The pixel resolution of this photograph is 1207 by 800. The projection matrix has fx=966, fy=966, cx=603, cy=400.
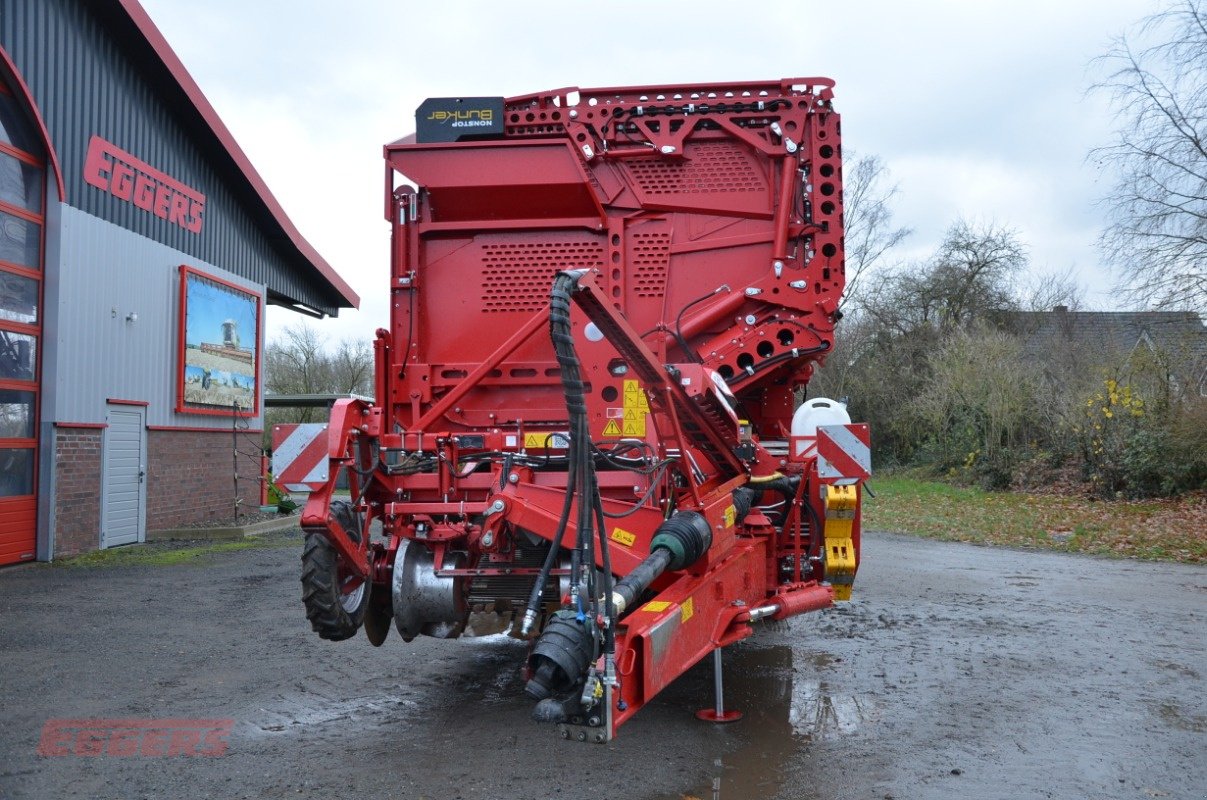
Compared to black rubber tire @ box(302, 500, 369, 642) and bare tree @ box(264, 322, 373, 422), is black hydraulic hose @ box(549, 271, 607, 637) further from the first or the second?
bare tree @ box(264, 322, 373, 422)

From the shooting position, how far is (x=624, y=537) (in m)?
4.48

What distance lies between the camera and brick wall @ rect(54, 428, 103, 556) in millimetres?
11672

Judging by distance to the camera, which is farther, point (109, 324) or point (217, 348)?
point (217, 348)

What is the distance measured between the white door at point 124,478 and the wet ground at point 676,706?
12.2 ft

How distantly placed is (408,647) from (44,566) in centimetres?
653

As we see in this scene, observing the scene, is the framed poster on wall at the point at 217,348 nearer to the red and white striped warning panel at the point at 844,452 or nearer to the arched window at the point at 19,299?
the arched window at the point at 19,299

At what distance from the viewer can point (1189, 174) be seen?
15.5m

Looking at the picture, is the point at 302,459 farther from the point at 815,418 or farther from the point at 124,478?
the point at 124,478

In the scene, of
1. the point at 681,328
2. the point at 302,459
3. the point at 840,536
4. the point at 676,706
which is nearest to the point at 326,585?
the point at 302,459

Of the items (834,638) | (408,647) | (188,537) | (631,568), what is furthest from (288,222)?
(631,568)

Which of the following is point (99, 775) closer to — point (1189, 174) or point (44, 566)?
point (44, 566)

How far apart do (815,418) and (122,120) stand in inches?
442

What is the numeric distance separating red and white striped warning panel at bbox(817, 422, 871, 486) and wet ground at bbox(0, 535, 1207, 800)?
4.32 feet

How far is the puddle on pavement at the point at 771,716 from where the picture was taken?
4.30 metres
